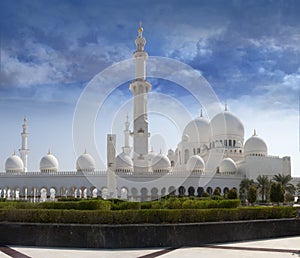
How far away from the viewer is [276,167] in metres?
47.8

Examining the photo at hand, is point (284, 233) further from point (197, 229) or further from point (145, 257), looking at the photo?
point (145, 257)

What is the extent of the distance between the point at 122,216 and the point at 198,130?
42774 mm

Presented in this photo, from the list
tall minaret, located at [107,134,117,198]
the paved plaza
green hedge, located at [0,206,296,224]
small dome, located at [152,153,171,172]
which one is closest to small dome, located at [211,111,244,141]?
small dome, located at [152,153,171,172]

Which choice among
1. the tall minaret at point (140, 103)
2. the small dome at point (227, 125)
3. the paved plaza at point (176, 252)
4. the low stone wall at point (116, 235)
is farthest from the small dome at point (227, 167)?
the paved plaza at point (176, 252)

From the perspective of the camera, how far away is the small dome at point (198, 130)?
174 ft

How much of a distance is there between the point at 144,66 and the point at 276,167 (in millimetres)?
20047

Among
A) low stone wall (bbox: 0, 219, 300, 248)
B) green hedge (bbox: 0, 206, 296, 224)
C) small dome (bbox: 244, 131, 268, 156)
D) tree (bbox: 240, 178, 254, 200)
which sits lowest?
low stone wall (bbox: 0, 219, 300, 248)

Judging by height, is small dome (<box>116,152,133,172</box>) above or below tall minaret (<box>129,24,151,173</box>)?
below

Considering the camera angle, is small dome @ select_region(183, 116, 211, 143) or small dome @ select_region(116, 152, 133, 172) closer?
small dome @ select_region(116, 152, 133, 172)

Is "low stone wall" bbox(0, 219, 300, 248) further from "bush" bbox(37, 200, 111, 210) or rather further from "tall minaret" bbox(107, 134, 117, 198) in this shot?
"tall minaret" bbox(107, 134, 117, 198)

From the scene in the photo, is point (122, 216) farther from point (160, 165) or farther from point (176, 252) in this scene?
point (160, 165)

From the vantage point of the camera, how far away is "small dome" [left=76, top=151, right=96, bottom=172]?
45000 mm

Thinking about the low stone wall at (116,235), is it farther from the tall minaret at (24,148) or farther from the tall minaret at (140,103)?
the tall minaret at (24,148)

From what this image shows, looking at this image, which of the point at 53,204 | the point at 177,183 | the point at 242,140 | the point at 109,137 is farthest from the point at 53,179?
the point at 53,204
